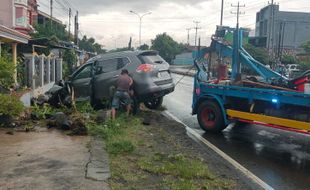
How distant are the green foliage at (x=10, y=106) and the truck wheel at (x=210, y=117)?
15.5 feet

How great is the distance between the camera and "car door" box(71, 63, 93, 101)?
45.8ft

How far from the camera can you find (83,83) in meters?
14.1

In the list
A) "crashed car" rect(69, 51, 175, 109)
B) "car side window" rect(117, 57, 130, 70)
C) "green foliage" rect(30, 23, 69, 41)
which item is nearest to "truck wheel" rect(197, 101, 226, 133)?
"crashed car" rect(69, 51, 175, 109)

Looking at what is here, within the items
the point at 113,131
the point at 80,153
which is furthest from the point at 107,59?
the point at 80,153

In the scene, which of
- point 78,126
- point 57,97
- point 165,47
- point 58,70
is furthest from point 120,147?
point 165,47

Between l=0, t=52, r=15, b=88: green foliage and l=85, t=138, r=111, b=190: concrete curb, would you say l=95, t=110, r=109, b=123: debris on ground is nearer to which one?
l=85, t=138, r=111, b=190: concrete curb

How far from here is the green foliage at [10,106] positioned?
10531 millimetres

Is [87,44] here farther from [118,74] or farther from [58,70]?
[118,74]

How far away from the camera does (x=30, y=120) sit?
1162cm

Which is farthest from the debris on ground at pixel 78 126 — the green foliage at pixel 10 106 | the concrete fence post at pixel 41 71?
the concrete fence post at pixel 41 71

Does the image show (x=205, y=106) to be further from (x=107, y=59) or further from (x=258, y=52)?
(x=258, y=52)

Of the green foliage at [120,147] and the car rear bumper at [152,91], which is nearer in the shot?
the green foliage at [120,147]

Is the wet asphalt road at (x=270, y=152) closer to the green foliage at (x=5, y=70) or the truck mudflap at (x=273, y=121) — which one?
the truck mudflap at (x=273, y=121)

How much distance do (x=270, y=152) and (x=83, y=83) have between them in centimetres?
699
